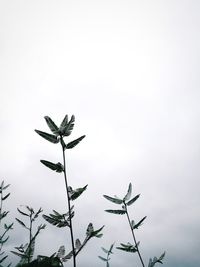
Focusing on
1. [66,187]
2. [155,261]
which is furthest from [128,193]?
[66,187]

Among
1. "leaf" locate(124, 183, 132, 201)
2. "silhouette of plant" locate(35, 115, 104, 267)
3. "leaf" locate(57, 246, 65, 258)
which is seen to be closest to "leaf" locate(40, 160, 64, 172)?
"silhouette of plant" locate(35, 115, 104, 267)

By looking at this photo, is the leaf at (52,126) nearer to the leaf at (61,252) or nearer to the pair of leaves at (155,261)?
the leaf at (61,252)

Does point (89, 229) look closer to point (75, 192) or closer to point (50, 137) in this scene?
point (75, 192)

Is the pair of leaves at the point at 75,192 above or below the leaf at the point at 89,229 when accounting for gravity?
above

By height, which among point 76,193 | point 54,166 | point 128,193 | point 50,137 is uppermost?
point 128,193

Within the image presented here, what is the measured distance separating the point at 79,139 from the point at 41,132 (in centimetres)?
65

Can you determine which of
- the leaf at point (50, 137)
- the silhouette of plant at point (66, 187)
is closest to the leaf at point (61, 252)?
the silhouette of plant at point (66, 187)

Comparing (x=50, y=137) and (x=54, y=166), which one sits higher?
(x=50, y=137)

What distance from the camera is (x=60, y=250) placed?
3.13 meters

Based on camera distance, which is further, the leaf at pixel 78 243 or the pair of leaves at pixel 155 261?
the pair of leaves at pixel 155 261

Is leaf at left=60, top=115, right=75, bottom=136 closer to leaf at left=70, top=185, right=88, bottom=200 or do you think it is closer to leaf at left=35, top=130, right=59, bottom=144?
leaf at left=35, top=130, right=59, bottom=144

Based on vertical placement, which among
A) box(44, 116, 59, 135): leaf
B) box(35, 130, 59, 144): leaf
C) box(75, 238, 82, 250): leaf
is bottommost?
box(75, 238, 82, 250): leaf

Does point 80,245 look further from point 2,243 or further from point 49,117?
point 2,243

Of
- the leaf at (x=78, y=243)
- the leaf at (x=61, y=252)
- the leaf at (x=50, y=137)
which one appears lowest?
the leaf at (x=61, y=252)
